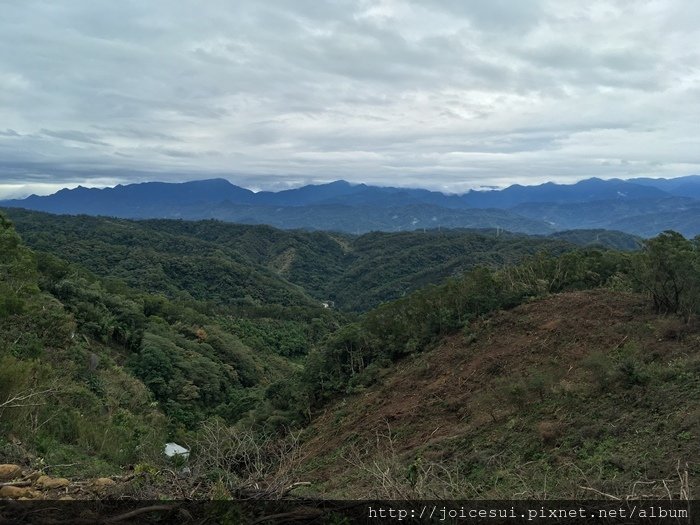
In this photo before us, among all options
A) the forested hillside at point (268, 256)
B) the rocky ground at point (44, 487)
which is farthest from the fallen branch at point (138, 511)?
the forested hillside at point (268, 256)

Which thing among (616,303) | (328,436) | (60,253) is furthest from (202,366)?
(60,253)

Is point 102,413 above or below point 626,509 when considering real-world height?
below

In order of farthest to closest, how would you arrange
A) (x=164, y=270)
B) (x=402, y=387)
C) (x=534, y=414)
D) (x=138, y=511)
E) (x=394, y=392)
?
(x=164, y=270) < (x=402, y=387) < (x=394, y=392) < (x=534, y=414) < (x=138, y=511)

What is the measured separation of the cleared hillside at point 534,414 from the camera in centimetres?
516

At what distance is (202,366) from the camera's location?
30.0m

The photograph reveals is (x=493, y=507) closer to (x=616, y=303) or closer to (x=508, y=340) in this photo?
(x=508, y=340)

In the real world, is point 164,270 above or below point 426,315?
below

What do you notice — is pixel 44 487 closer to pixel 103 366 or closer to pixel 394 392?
pixel 394 392

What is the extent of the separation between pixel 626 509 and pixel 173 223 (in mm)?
153938

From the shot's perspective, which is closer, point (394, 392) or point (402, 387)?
point (394, 392)

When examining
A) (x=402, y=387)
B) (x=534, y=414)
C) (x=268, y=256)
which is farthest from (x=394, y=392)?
(x=268, y=256)

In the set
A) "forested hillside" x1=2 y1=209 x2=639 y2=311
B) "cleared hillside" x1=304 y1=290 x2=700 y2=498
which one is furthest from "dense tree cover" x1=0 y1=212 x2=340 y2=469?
"forested hillside" x1=2 y1=209 x2=639 y2=311

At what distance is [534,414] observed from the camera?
926cm

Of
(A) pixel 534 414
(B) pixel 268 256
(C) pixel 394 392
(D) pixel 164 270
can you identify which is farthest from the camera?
(B) pixel 268 256
